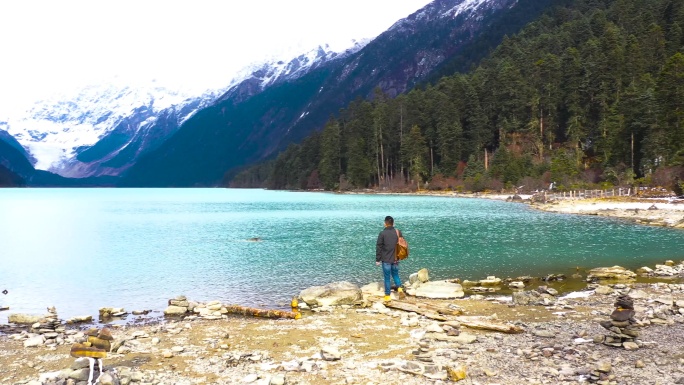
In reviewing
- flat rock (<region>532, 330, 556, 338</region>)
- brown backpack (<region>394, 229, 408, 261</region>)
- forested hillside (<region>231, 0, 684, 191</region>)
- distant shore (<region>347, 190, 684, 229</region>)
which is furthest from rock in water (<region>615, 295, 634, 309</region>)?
forested hillside (<region>231, 0, 684, 191</region>)

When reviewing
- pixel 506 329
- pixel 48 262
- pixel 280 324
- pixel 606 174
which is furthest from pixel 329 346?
pixel 606 174

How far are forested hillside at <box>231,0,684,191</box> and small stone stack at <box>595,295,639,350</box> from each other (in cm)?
6919

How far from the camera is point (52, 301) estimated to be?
23781mm

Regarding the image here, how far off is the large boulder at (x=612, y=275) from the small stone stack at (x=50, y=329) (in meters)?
→ 24.2

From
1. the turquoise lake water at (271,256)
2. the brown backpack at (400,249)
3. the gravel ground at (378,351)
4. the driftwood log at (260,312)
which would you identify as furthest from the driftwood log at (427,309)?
the turquoise lake water at (271,256)

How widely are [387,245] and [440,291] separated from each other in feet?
12.1

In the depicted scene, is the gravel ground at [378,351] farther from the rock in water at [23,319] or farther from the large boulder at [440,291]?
the large boulder at [440,291]

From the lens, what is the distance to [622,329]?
12.4m

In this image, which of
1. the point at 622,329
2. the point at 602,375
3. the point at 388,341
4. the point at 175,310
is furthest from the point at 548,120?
the point at 602,375

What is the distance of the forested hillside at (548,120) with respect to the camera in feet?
272

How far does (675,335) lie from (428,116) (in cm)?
12962

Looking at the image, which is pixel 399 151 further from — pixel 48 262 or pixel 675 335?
pixel 675 335

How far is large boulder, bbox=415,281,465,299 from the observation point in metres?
20.4

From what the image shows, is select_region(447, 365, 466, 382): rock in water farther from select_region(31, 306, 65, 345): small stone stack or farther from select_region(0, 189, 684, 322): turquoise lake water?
select_region(31, 306, 65, 345): small stone stack
